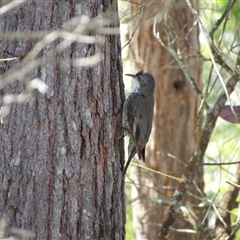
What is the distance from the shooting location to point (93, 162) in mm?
4129

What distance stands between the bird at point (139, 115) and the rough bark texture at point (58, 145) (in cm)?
83

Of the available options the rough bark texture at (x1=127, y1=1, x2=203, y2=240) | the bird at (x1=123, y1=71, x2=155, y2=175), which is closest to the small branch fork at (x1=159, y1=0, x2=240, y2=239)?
the bird at (x1=123, y1=71, x2=155, y2=175)

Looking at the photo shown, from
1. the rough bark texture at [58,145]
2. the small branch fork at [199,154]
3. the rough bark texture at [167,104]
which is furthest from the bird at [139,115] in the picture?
the rough bark texture at [167,104]

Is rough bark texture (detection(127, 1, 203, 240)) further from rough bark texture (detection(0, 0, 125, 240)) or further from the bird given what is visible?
rough bark texture (detection(0, 0, 125, 240))

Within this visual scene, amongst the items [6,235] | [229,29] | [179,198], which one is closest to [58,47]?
[6,235]

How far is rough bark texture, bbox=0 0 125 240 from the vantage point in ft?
12.9

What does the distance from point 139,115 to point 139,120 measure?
5 centimetres

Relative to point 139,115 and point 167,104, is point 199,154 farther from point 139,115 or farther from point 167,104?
point 167,104

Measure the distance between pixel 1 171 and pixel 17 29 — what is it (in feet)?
2.75

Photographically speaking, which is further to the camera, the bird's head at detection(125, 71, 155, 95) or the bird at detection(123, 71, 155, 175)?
the bird's head at detection(125, 71, 155, 95)

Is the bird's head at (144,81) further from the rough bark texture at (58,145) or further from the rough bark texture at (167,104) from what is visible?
the rough bark texture at (167,104)

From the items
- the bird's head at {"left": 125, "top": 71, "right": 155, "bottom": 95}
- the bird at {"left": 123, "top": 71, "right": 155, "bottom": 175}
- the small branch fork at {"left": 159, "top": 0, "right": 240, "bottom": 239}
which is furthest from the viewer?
the bird's head at {"left": 125, "top": 71, "right": 155, "bottom": 95}

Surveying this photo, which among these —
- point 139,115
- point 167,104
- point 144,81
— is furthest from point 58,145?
point 167,104

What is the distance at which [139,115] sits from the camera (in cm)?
546
